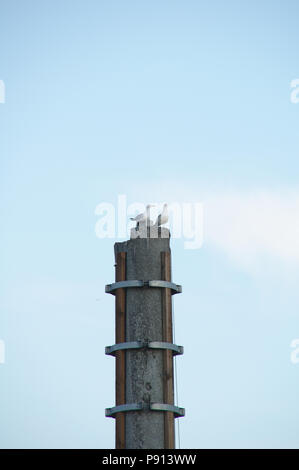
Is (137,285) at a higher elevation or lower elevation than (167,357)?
higher

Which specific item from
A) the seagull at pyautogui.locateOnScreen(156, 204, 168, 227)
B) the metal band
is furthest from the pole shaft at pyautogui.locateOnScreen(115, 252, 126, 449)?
the seagull at pyautogui.locateOnScreen(156, 204, 168, 227)

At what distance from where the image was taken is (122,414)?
22859 millimetres

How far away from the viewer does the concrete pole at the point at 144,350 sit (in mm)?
22797

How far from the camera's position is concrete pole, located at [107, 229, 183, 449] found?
74.8 ft

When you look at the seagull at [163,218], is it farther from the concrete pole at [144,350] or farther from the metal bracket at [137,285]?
the metal bracket at [137,285]

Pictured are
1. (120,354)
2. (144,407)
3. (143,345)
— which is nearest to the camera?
(144,407)

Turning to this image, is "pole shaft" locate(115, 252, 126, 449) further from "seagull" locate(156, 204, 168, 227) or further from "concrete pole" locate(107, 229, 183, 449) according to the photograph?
"seagull" locate(156, 204, 168, 227)

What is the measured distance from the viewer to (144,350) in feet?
76.0

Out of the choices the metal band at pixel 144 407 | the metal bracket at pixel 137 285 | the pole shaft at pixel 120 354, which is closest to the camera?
the metal band at pixel 144 407

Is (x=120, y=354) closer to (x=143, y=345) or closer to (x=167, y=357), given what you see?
(x=143, y=345)

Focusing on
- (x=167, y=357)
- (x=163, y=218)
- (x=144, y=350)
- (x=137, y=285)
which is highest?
(x=163, y=218)

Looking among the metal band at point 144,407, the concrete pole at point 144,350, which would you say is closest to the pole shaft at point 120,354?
the concrete pole at point 144,350

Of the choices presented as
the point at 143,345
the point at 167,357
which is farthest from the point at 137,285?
the point at 167,357
